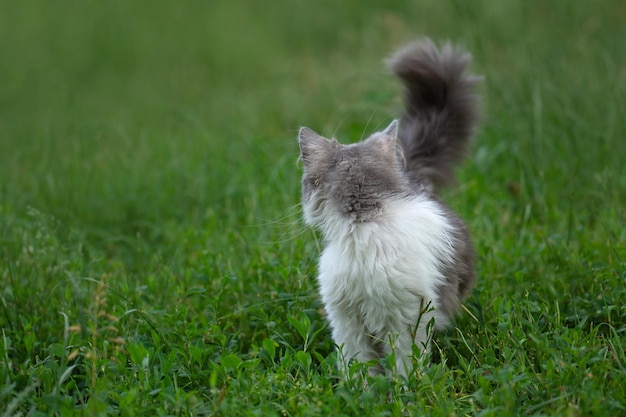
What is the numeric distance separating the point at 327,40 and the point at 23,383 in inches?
301

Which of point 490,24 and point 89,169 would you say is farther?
point 490,24

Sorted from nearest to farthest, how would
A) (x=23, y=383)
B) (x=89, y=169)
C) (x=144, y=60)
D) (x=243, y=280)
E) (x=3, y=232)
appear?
(x=23, y=383) → (x=243, y=280) → (x=3, y=232) → (x=89, y=169) → (x=144, y=60)

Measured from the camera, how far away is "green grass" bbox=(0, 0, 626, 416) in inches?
111

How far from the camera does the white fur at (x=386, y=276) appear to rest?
3020mm

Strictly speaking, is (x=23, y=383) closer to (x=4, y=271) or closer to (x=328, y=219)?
(x=4, y=271)

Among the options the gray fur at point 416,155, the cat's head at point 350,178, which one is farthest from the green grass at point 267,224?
the cat's head at point 350,178

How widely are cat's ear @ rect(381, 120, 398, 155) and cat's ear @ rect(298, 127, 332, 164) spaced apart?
10.1 inches

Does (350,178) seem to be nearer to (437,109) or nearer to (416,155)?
(416,155)

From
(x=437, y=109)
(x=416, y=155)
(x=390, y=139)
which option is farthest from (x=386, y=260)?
(x=437, y=109)

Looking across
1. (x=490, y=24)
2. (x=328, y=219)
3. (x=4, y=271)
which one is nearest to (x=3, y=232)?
(x=4, y=271)

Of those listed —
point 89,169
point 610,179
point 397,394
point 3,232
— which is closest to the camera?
point 397,394

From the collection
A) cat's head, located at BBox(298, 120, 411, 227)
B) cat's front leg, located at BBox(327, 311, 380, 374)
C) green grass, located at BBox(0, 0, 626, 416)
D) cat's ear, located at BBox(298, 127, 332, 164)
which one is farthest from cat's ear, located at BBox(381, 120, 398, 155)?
cat's front leg, located at BBox(327, 311, 380, 374)

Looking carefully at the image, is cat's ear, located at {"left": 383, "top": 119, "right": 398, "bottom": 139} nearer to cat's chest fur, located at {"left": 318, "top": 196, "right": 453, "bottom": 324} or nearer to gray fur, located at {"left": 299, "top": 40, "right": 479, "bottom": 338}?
gray fur, located at {"left": 299, "top": 40, "right": 479, "bottom": 338}

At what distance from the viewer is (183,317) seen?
3.54 meters
